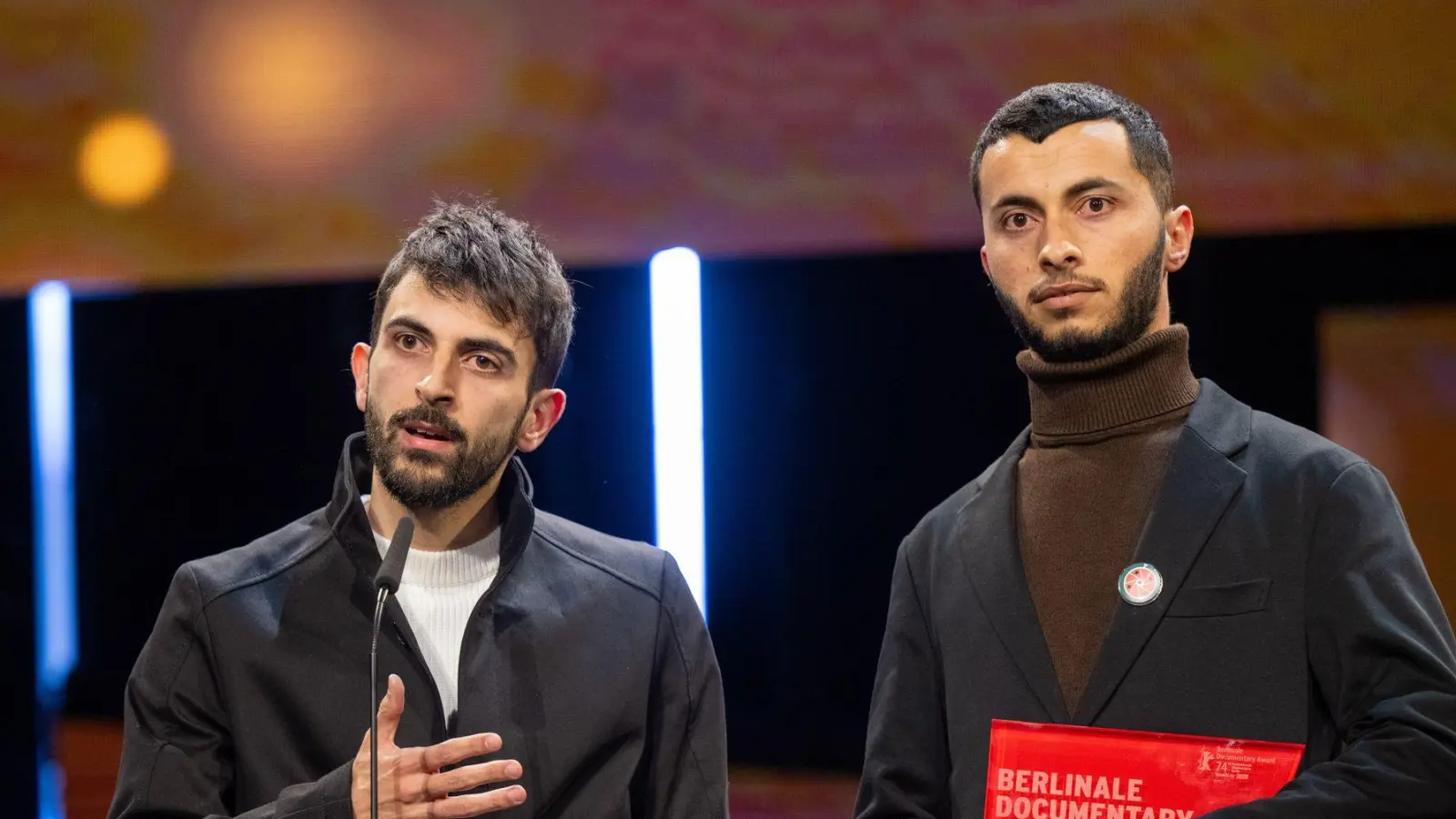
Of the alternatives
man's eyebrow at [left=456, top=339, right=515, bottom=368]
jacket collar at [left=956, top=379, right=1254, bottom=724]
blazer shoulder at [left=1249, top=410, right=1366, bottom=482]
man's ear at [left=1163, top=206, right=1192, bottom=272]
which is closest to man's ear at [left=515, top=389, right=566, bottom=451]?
man's eyebrow at [left=456, top=339, right=515, bottom=368]

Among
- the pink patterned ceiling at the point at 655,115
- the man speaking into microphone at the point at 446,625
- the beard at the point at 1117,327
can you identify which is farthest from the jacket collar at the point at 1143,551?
the pink patterned ceiling at the point at 655,115

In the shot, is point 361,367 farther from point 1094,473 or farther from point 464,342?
point 1094,473

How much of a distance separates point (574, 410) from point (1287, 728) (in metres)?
2.15

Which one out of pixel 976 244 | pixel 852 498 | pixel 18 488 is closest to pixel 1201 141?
pixel 976 244

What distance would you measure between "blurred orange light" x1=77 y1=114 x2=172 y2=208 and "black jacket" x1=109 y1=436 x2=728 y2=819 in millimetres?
1969

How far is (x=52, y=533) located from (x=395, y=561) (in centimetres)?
265

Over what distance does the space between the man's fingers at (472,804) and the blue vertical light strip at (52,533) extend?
97.1 inches

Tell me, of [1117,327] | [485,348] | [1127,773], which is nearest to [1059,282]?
[1117,327]

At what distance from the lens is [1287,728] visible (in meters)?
Result: 1.99

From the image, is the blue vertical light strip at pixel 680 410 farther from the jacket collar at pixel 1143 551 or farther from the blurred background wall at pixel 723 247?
the jacket collar at pixel 1143 551

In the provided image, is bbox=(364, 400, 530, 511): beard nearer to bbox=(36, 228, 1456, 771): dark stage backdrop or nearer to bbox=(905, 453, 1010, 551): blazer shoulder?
bbox=(905, 453, 1010, 551): blazer shoulder

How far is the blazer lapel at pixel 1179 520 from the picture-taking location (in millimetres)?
2062

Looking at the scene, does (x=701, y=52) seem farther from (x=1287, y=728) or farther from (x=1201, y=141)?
(x=1287, y=728)

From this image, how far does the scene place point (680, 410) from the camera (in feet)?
12.0
